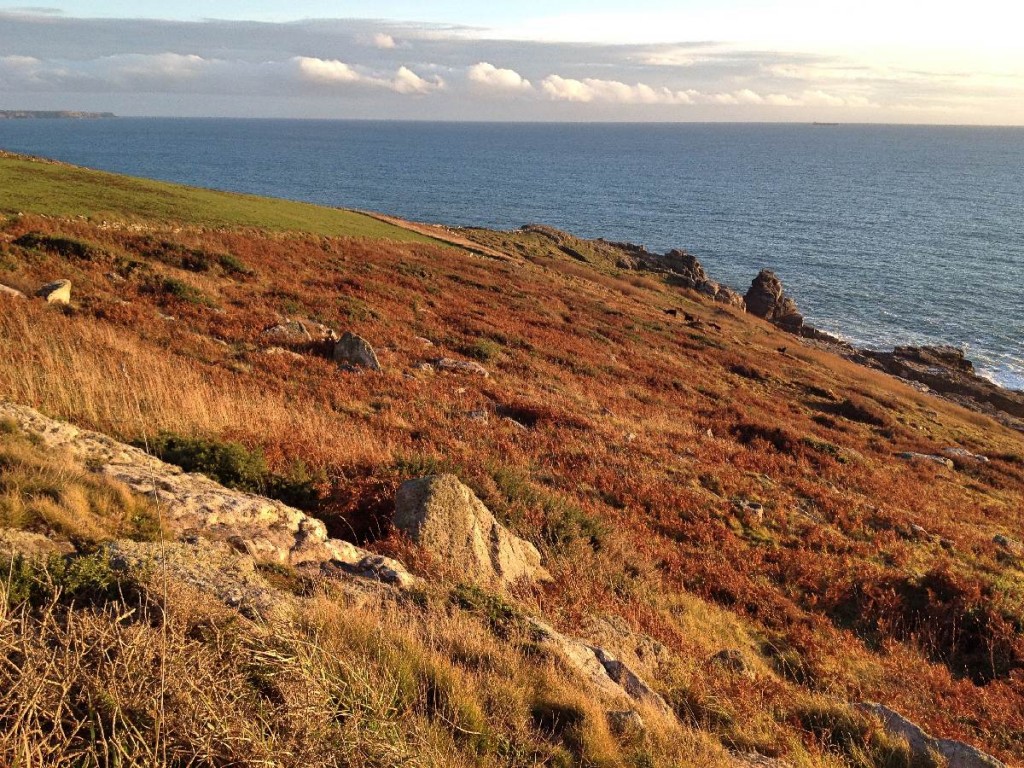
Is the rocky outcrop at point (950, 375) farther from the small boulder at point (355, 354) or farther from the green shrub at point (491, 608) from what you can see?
the green shrub at point (491, 608)

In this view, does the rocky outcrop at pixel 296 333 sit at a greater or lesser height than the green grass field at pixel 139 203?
lesser

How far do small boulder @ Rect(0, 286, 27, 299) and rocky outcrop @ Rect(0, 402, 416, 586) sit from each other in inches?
311

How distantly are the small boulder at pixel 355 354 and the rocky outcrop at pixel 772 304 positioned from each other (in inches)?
2071

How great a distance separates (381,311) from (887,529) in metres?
18.2

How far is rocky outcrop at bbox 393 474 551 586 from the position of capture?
7.72 m

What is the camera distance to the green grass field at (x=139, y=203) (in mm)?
25719

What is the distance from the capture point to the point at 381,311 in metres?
24.1

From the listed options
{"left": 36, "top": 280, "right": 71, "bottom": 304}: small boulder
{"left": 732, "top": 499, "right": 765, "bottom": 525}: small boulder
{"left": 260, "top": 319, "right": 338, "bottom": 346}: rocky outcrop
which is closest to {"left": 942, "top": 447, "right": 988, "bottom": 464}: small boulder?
{"left": 732, "top": 499, "right": 765, "bottom": 525}: small boulder

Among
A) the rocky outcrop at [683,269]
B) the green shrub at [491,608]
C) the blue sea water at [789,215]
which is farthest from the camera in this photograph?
the rocky outcrop at [683,269]

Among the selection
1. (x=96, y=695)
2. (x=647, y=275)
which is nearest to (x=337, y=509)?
(x=96, y=695)

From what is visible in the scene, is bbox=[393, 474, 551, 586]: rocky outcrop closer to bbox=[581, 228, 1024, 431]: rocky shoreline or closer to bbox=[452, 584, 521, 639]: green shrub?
bbox=[452, 584, 521, 639]: green shrub

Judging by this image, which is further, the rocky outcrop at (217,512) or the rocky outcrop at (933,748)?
the rocky outcrop at (217,512)

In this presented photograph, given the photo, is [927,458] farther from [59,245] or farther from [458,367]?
[59,245]

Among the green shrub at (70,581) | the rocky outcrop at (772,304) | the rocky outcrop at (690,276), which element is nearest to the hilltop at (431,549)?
the green shrub at (70,581)
